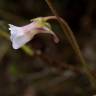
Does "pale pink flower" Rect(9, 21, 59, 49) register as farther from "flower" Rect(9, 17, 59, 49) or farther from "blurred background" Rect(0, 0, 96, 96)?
"blurred background" Rect(0, 0, 96, 96)

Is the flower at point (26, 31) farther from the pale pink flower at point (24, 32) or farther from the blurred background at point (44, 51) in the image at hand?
the blurred background at point (44, 51)

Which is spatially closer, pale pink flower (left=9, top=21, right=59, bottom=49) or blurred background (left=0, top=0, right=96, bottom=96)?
pale pink flower (left=9, top=21, right=59, bottom=49)

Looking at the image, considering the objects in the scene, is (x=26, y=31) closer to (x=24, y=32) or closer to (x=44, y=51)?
(x=24, y=32)

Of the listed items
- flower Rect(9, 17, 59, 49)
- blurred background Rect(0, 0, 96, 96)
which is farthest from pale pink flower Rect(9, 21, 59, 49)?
blurred background Rect(0, 0, 96, 96)

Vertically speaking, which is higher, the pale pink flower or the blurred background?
the blurred background

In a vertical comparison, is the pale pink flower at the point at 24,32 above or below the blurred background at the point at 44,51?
below

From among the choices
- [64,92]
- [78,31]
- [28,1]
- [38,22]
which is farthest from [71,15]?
[38,22]

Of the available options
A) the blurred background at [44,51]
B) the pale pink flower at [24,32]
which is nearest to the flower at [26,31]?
the pale pink flower at [24,32]

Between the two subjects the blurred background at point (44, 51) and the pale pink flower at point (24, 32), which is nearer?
the pale pink flower at point (24, 32)
